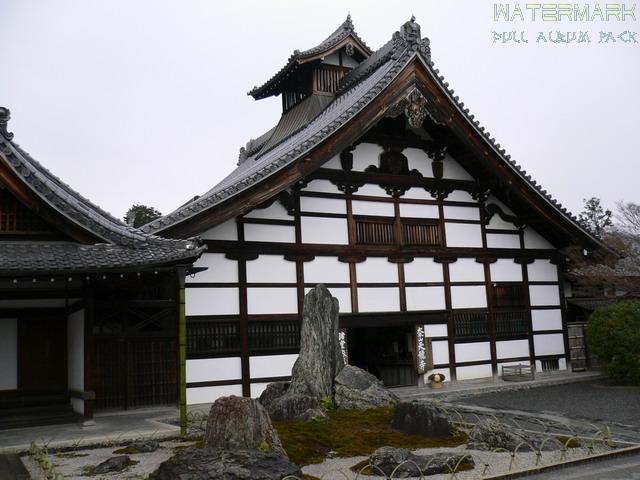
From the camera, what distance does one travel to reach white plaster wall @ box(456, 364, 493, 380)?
57.9 ft

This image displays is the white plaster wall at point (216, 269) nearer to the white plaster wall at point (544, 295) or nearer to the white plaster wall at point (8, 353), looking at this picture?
the white plaster wall at point (8, 353)

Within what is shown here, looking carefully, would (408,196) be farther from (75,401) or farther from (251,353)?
(75,401)

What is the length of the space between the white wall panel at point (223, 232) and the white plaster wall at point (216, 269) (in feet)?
1.37

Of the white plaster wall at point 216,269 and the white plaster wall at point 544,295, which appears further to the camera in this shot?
the white plaster wall at point 544,295

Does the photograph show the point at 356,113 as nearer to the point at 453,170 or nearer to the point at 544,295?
the point at 453,170

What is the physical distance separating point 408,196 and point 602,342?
21.8 ft

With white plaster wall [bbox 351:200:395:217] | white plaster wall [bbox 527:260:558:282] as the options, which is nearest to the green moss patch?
white plaster wall [bbox 351:200:395:217]

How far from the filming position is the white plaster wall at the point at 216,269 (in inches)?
578

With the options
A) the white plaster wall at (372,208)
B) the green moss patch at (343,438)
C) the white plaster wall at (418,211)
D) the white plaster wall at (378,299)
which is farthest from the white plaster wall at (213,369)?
the white plaster wall at (418,211)

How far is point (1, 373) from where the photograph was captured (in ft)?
40.7

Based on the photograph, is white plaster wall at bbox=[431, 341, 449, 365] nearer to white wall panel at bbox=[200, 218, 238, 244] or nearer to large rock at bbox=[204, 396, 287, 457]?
white wall panel at bbox=[200, 218, 238, 244]

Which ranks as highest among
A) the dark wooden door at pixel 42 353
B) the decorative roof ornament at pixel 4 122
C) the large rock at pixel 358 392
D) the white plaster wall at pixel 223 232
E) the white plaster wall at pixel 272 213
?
the decorative roof ornament at pixel 4 122

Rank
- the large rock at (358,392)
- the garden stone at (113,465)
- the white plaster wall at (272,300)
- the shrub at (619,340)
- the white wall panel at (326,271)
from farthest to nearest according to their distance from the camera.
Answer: the shrub at (619,340) → the white wall panel at (326,271) → the white plaster wall at (272,300) → the large rock at (358,392) → the garden stone at (113,465)

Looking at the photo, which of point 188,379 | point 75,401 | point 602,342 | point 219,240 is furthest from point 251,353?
point 602,342
